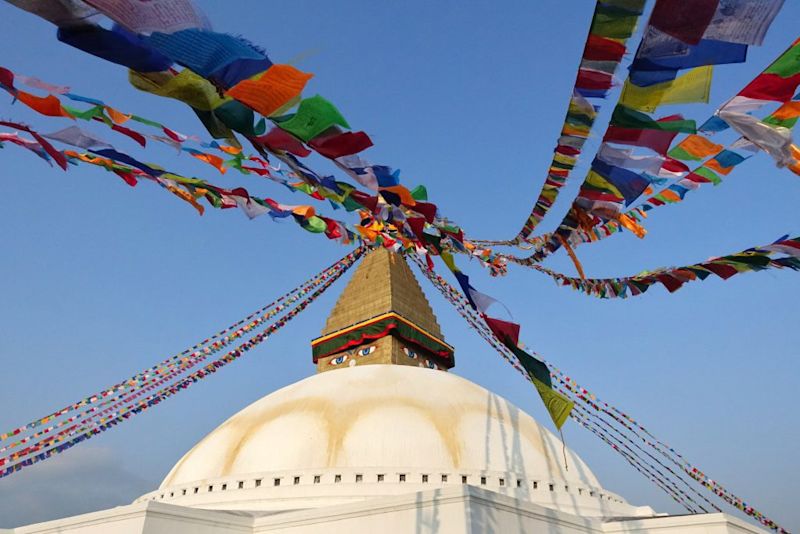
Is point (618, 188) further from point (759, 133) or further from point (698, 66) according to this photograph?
point (698, 66)

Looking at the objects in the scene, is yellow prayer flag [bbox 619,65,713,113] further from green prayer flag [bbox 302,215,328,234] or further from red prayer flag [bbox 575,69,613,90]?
green prayer flag [bbox 302,215,328,234]

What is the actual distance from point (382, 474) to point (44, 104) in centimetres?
767

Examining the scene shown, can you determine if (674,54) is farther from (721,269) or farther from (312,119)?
(721,269)

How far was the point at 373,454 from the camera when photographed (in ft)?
31.4

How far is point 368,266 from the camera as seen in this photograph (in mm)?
17734

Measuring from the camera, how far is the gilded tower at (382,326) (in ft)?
51.2

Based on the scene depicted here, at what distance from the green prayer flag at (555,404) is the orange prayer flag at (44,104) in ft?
13.3

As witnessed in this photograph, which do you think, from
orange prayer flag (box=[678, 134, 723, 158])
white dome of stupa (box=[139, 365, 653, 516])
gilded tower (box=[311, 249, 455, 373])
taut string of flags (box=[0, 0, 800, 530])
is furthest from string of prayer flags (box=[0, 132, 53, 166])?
gilded tower (box=[311, 249, 455, 373])

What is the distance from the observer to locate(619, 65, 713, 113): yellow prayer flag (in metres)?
3.09

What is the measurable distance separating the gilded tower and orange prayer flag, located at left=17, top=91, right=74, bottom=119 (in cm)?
1225

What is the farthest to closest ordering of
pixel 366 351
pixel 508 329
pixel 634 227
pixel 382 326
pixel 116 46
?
pixel 366 351 → pixel 382 326 → pixel 634 227 → pixel 508 329 → pixel 116 46

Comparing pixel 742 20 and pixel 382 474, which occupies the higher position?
pixel 742 20

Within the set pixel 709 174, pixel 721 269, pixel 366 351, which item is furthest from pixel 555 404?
pixel 366 351

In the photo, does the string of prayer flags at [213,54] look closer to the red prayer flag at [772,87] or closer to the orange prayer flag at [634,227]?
the red prayer flag at [772,87]
